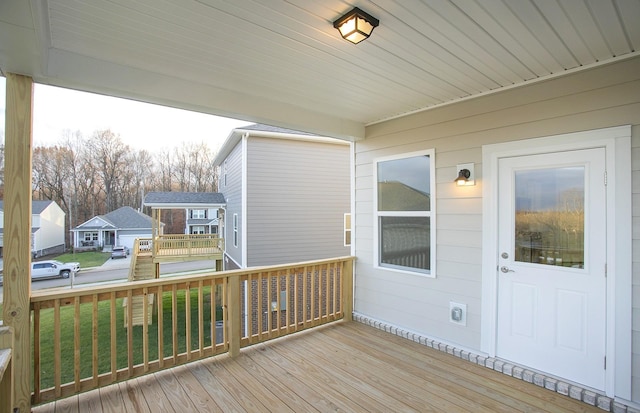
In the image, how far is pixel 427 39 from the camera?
2.11 metres

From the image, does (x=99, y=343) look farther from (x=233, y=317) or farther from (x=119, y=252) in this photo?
(x=233, y=317)

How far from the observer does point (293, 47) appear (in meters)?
2.21

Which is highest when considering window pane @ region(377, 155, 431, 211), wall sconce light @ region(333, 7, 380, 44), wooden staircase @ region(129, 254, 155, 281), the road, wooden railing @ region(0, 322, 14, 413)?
wall sconce light @ region(333, 7, 380, 44)

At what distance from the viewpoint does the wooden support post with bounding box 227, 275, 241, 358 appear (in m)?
3.24

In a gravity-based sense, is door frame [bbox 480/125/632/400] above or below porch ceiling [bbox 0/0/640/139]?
below

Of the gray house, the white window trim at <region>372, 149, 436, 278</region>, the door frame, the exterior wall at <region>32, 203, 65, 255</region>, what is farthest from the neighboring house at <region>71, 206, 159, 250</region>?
the door frame

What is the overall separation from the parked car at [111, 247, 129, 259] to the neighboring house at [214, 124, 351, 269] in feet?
9.12

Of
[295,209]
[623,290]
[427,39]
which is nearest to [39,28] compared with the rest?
[427,39]

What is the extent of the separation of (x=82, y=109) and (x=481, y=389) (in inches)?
482

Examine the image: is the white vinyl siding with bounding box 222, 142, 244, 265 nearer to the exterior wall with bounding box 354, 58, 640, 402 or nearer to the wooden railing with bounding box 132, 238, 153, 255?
the wooden railing with bounding box 132, 238, 153, 255

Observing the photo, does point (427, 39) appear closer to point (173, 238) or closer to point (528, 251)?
point (528, 251)

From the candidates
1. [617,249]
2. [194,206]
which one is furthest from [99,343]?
[617,249]

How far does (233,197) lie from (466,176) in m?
7.18

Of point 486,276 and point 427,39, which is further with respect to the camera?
point 486,276
